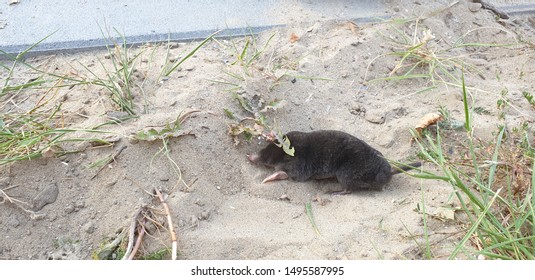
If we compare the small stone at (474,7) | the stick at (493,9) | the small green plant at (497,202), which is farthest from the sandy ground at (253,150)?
the stick at (493,9)

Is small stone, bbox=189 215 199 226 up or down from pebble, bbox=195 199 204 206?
down

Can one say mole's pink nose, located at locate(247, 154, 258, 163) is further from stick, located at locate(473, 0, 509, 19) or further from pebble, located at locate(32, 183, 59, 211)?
stick, located at locate(473, 0, 509, 19)

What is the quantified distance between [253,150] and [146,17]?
1.86 meters

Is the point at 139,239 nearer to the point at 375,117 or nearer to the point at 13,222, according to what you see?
the point at 13,222

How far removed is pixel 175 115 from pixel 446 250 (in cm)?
179

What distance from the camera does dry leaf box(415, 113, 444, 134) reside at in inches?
134

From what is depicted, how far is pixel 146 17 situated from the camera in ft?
15.1

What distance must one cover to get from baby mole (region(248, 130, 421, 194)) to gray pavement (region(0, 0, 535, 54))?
147 centimetres

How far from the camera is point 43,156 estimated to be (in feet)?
10.2

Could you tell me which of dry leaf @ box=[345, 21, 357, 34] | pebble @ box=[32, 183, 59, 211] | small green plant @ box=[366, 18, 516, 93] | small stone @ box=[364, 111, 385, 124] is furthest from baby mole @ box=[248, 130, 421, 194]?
dry leaf @ box=[345, 21, 357, 34]

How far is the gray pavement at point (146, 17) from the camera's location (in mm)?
4312

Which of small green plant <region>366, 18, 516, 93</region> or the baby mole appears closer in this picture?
the baby mole

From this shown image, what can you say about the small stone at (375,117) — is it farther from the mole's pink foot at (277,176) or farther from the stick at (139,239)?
the stick at (139,239)
